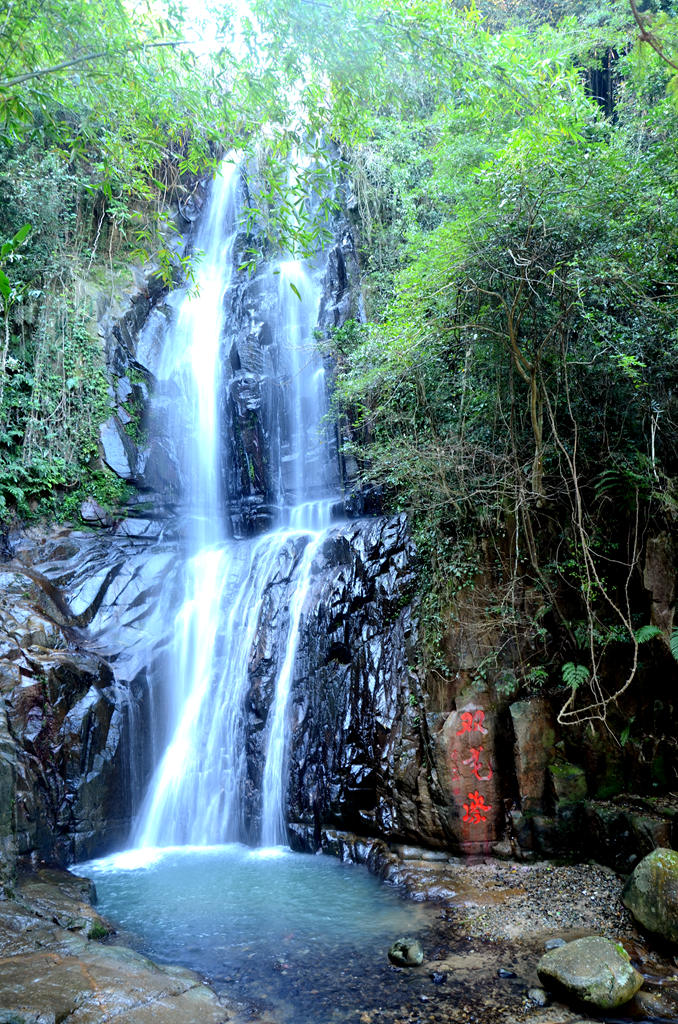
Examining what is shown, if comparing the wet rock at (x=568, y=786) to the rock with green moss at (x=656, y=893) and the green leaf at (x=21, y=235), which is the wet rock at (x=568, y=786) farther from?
the green leaf at (x=21, y=235)

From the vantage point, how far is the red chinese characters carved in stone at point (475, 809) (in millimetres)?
6367

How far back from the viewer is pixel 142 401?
42.1 ft

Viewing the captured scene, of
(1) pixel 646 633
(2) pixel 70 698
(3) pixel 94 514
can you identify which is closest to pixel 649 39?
(1) pixel 646 633

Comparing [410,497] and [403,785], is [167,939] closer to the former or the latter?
[403,785]

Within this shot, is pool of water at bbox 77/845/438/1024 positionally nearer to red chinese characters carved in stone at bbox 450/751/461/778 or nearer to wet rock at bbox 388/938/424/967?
wet rock at bbox 388/938/424/967

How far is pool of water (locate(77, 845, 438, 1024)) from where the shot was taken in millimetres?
4363

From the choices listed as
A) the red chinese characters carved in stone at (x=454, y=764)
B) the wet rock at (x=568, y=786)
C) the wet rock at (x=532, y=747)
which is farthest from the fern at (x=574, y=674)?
→ the red chinese characters carved in stone at (x=454, y=764)

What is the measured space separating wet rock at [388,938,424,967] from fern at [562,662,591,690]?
263 centimetres

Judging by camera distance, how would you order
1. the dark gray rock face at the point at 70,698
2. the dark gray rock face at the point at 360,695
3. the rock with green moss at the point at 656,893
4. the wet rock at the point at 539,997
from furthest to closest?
the dark gray rock face at the point at 70,698 → the dark gray rock face at the point at 360,695 → the rock with green moss at the point at 656,893 → the wet rock at the point at 539,997

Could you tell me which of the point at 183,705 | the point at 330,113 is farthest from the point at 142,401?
the point at 330,113

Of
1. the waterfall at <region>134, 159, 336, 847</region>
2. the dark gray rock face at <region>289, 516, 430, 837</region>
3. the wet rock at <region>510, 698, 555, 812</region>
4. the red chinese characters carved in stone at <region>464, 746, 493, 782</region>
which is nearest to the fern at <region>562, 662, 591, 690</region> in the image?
the wet rock at <region>510, 698, 555, 812</region>

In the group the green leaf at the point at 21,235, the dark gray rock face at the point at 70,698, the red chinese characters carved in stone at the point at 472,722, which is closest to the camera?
the green leaf at the point at 21,235

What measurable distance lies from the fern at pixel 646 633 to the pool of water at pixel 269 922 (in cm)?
312

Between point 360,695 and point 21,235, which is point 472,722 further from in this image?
point 21,235
